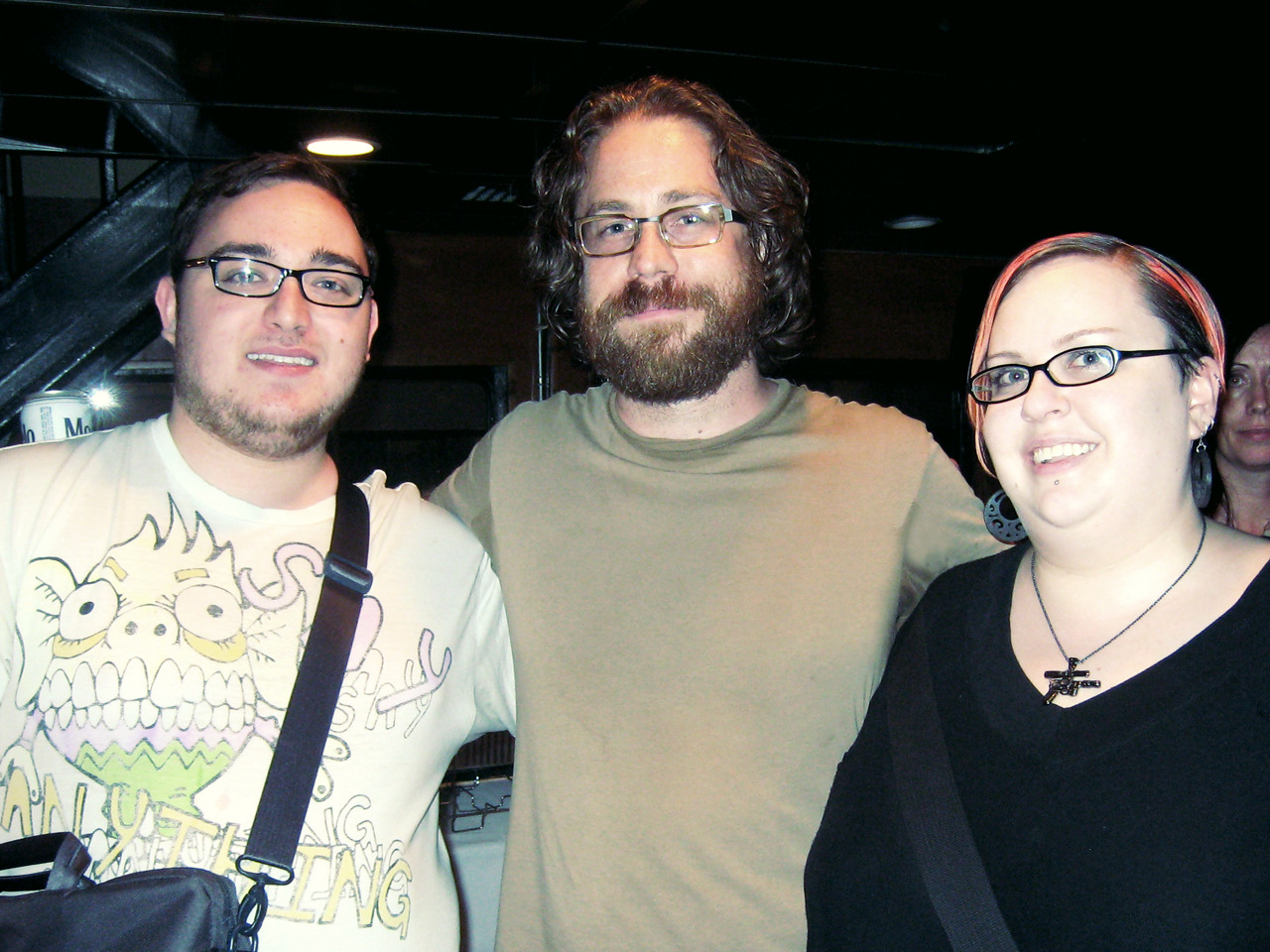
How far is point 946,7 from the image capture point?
2.84 meters

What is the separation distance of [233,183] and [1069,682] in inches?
60.1

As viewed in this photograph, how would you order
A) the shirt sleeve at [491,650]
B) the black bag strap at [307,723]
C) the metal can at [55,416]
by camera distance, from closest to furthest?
the black bag strap at [307,723] → the shirt sleeve at [491,650] → the metal can at [55,416]

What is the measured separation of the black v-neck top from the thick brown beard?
58 centimetres

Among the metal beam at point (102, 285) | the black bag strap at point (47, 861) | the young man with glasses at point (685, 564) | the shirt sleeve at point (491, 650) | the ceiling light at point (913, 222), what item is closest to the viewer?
the black bag strap at point (47, 861)

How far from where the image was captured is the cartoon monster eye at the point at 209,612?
1383 millimetres

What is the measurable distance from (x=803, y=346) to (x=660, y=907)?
1.18 meters

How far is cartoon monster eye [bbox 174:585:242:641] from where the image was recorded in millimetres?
1383

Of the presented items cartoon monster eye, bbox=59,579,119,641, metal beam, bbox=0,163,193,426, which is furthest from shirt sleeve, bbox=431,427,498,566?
metal beam, bbox=0,163,193,426

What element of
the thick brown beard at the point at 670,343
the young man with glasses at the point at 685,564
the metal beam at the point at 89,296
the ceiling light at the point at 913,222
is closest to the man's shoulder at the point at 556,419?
the young man with glasses at the point at 685,564

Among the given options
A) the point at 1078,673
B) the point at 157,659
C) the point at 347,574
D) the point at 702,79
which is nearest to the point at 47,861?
the point at 157,659

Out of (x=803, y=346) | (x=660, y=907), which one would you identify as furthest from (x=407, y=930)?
(x=803, y=346)

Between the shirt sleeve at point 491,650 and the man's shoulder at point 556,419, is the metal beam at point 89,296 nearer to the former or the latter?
the man's shoulder at point 556,419

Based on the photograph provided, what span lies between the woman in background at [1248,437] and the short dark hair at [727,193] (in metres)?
1.35

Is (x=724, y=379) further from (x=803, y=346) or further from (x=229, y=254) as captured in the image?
(x=229, y=254)
